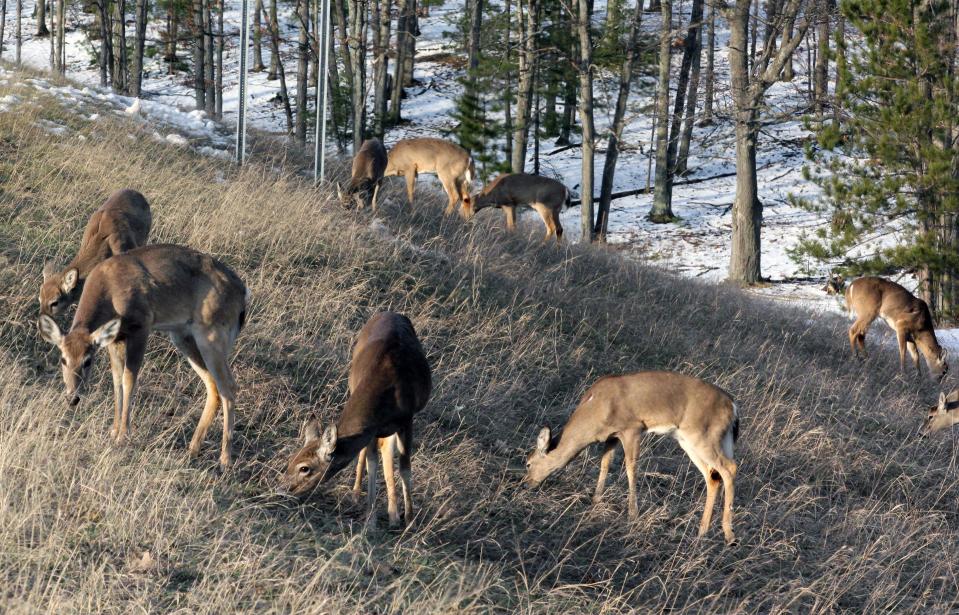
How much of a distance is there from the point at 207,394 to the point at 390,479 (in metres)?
1.62

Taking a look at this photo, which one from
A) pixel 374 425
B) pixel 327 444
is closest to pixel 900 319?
pixel 374 425

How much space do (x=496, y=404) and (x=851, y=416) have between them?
14.8ft

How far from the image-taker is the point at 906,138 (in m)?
19.2

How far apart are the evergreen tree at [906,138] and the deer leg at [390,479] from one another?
14427 mm

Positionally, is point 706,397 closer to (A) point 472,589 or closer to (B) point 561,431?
(B) point 561,431

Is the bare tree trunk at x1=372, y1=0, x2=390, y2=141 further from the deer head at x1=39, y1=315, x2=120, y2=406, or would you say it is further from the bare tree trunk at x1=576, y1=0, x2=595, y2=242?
the deer head at x1=39, y1=315, x2=120, y2=406

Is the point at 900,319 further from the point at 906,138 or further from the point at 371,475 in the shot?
the point at 371,475

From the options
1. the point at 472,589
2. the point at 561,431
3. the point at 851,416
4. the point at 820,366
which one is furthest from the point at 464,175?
the point at 472,589

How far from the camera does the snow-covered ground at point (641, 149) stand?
58.9ft

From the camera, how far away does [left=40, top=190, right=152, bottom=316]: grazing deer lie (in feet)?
23.4

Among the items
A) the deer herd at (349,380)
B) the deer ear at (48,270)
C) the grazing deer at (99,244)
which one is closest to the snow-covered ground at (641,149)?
the grazing deer at (99,244)

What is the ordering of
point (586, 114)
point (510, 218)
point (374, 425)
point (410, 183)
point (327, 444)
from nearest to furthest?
point (327, 444)
point (374, 425)
point (410, 183)
point (510, 218)
point (586, 114)

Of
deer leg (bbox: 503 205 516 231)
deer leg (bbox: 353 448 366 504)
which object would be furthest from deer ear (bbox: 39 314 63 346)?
deer leg (bbox: 503 205 516 231)

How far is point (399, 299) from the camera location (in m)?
9.86
